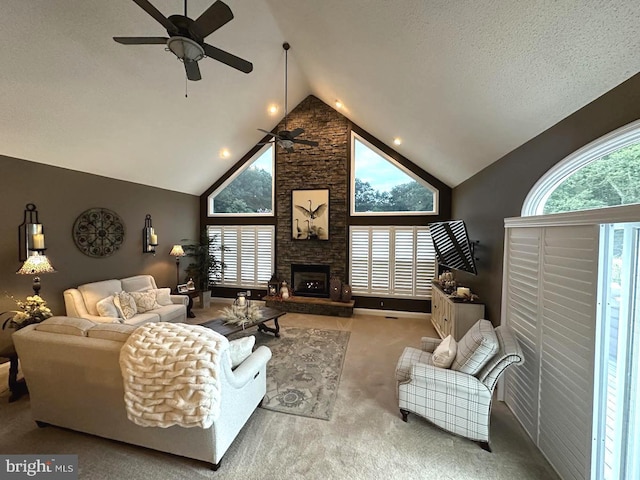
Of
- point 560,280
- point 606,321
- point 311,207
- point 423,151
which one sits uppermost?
point 423,151

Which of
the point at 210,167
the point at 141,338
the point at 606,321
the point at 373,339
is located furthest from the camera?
the point at 210,167

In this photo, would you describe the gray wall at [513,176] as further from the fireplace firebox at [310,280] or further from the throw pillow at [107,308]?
the throw pillow at [107,308]

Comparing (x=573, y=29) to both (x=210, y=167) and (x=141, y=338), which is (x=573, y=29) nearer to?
(x=141, y=338)

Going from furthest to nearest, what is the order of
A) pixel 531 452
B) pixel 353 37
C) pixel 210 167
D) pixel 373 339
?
1. pixel 210 167
2. pixel 373 339
3. pixel 353 37
4. pixel 531 452

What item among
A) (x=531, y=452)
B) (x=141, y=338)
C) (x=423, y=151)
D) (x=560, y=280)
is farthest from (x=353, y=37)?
(x=531, y=452)

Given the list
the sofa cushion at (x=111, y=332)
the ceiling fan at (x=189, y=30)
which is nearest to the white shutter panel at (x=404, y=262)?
the ceiling fan at (x=189, y=30)

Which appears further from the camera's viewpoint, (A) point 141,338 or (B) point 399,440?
(B) point 399,440

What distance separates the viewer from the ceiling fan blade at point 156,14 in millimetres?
1607

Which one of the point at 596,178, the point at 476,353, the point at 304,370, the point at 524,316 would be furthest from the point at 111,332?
the point at 596,178

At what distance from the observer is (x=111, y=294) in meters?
4.19

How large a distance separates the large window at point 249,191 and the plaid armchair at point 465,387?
17.0ft

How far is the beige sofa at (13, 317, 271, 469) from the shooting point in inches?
73.9

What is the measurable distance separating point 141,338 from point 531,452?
325 centimetres

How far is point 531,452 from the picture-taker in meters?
2.11
